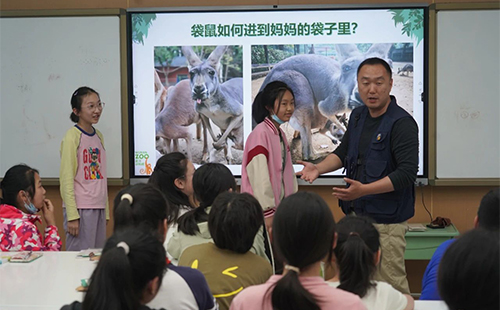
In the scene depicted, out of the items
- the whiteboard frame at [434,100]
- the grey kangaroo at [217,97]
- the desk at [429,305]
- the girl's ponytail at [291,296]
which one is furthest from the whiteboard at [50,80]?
the girl's ponytail at [291,296]

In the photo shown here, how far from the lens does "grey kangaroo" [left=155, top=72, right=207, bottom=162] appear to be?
4.56 m

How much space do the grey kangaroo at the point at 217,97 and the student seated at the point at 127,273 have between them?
3.07m

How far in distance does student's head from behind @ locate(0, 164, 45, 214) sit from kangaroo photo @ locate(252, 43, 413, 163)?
1860 millimetres

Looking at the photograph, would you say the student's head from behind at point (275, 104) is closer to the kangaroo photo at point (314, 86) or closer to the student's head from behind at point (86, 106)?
the kangaroo photo at point (314, 86)

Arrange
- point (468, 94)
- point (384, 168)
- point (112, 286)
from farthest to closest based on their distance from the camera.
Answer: point (468, 94) < point (384, 168) < point (112, 286)

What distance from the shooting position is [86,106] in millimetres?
4062

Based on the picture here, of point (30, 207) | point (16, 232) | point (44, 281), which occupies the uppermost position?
point (30, 207)

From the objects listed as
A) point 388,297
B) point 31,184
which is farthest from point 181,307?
point 31,184

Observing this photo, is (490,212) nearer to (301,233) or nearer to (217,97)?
(301,233)

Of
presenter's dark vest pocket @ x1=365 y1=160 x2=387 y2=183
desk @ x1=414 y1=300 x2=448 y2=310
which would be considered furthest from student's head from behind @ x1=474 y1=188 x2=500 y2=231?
presenter's dark vest pocket @ x1=365 y1=160 x2=387 y2=183

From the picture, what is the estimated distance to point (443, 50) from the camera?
437 cm

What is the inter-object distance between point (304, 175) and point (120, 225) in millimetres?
1358

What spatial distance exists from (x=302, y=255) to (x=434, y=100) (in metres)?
3.17

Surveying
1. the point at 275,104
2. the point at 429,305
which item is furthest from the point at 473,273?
the point at 275,104
